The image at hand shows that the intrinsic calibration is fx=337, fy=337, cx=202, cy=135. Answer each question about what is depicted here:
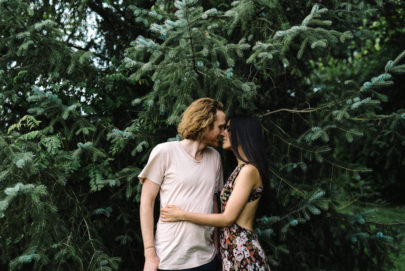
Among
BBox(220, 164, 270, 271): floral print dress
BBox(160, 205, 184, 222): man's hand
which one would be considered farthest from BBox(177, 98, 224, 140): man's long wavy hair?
BBox(160, 205, 184, 222): man's hand

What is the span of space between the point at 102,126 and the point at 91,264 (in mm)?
1161

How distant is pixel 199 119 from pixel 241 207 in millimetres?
654

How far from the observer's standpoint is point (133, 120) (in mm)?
3117

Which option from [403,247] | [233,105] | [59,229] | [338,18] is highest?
[338,18]

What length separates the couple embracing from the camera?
2.24 metres

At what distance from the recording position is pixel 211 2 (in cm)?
377

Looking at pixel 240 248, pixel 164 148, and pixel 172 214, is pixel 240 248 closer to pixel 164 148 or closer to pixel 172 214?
pixel 172 214

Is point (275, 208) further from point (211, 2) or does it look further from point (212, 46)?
point (211, 2)

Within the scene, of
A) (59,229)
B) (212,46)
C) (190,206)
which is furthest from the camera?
(212,46)

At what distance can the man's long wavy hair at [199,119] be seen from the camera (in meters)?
2.31

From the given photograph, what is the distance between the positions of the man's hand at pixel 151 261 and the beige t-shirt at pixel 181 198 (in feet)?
0.09

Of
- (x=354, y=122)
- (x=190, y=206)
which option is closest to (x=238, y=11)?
(x=354, y=122)

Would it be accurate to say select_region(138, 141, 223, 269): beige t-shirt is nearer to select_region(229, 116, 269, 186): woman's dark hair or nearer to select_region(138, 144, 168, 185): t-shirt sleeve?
select_region(138, 144, 168, 185): t-shirt sleeve

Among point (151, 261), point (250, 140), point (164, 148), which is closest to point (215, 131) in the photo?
point (250, 140)
